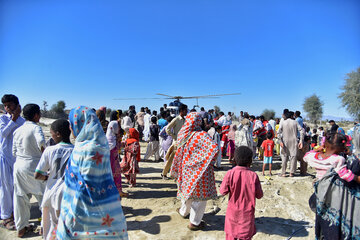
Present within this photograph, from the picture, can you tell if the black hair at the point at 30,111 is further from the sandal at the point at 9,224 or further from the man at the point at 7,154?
the sandal at the point at 9,224

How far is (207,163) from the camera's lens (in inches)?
137

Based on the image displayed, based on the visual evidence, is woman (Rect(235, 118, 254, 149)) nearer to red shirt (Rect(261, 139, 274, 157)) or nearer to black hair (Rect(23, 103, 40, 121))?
red shirt (Rect(261, 139, 274, 157))

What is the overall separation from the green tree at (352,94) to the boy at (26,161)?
34173 mm

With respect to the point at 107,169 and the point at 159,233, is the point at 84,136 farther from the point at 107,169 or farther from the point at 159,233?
the point at 159,233

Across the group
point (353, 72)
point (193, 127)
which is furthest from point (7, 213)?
point (353, 72)

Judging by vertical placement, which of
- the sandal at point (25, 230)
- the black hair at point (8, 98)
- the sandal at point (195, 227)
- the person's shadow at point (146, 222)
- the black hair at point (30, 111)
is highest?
the black hair at point (8, 98)

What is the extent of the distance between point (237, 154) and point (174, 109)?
12.8m

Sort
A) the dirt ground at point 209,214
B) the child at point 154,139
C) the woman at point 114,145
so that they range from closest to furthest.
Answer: the dirt ground at point 209,214 → the woman at point 114,145 → the child at point 154,139

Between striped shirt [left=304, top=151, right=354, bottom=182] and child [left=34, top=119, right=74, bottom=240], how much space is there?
2.86 m

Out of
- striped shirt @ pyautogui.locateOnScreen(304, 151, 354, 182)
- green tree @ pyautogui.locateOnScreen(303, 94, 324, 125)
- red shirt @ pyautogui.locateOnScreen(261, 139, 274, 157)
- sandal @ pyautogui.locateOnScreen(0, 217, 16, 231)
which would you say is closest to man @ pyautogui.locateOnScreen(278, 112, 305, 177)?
red shirt @ pyautogui.locateOnScreen(261, 139, 274, 157)

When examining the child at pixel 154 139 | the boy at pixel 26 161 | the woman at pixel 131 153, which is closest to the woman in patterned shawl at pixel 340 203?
the boy at pixel 26 161

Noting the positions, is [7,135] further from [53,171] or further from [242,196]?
[242,196]

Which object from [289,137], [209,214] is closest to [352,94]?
[289,137]

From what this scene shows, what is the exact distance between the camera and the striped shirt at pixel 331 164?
225cm
